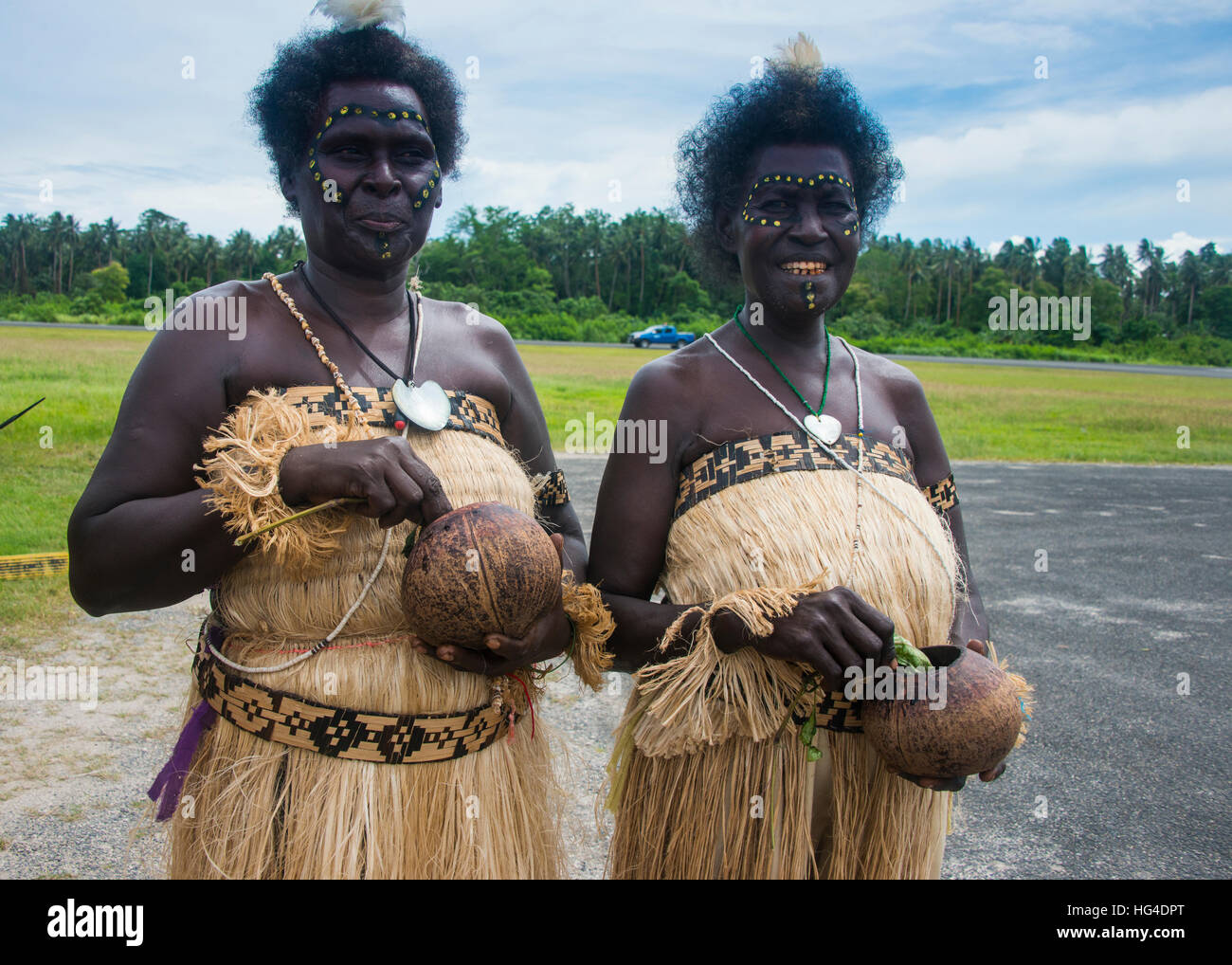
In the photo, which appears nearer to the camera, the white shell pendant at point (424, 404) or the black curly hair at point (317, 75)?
the white shell pendant at point (424, 404)

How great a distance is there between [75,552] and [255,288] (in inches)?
28.4

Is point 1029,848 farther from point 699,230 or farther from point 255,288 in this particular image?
point 255,288

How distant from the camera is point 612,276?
71.8 metres

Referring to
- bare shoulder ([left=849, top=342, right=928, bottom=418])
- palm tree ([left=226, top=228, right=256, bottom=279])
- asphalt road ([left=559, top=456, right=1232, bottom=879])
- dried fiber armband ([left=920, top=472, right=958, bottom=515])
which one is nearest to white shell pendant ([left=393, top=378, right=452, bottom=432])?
bare shoulder ([left=849, top=342, right=928, bottom=418])

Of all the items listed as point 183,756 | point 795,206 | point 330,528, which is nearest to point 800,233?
point 795,206

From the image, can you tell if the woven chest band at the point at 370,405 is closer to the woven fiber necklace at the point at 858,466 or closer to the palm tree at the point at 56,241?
the woven fiber necklace at the point at 858,466

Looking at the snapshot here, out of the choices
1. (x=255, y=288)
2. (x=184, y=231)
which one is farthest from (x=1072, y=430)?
(x=184, y=231)

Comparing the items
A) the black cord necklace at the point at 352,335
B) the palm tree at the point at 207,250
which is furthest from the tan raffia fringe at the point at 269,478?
the palm tree at the point at 207,250

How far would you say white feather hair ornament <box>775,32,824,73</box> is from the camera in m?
2.60

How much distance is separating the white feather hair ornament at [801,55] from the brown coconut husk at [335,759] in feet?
4.51

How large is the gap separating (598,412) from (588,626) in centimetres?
1405

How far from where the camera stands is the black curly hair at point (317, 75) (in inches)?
89.0
